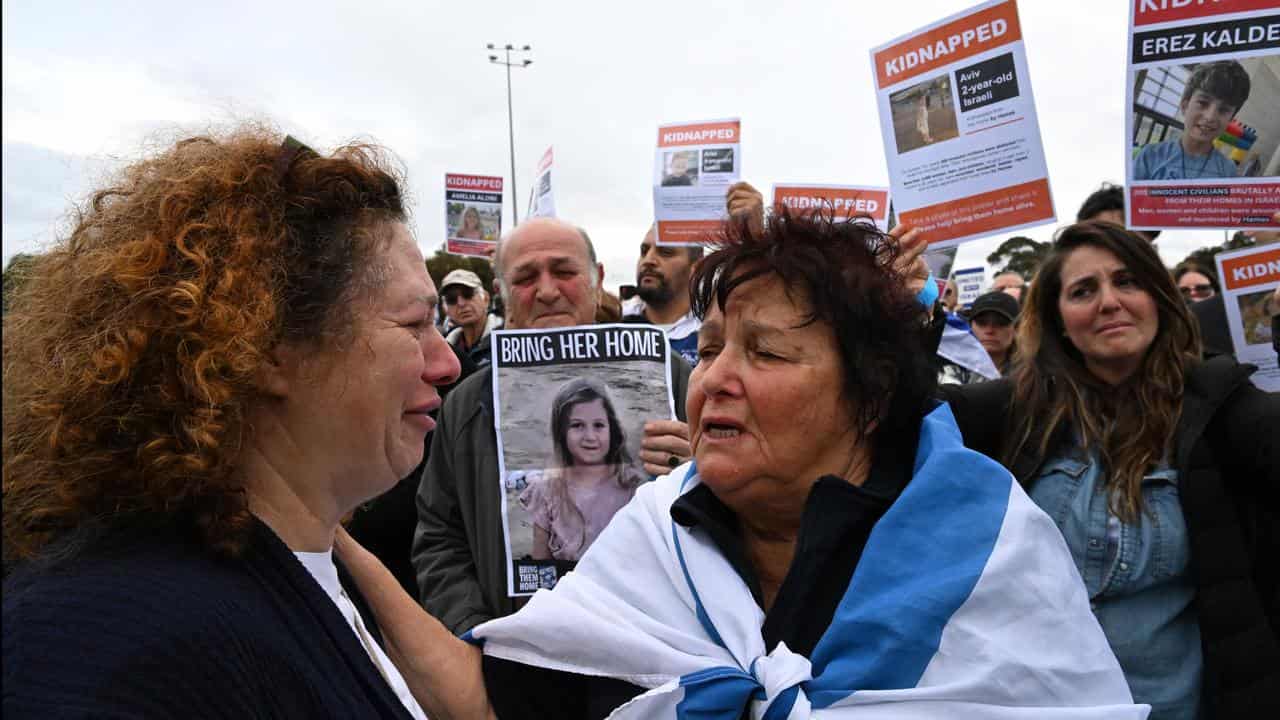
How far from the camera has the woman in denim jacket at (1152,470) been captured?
253 cm

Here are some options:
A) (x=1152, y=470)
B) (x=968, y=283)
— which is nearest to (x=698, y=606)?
(x=1152, y=470)

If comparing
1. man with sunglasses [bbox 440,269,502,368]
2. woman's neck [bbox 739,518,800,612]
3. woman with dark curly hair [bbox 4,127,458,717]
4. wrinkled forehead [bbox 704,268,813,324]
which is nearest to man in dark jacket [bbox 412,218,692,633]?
woman's neck [bbox 739,518,800,612]

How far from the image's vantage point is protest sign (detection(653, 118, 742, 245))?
5102 millimetres

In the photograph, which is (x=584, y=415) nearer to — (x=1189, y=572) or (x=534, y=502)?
(x=534, y=502)

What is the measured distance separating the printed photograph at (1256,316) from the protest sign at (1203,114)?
0.51m

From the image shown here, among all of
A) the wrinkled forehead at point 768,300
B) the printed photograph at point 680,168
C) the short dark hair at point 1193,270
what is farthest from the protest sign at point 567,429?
the short dark hair at point 1193,270

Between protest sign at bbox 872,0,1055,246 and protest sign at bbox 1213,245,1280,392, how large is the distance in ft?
2.92

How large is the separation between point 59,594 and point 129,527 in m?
0.15

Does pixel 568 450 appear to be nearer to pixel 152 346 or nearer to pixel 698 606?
pixel 698 606

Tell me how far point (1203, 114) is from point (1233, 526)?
161 cm

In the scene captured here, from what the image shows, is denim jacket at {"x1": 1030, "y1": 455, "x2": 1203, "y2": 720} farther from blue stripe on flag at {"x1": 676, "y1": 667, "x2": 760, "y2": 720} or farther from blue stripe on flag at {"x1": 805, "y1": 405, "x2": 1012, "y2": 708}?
blue stripe on flag at {"x1": 676, "y1": 667, "x2": 760, "y2": 720}

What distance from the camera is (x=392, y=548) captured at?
3.90m

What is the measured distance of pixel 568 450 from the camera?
2.73m

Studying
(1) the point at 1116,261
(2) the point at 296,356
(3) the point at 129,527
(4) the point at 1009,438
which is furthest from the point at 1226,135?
(3) the point at 129,527
